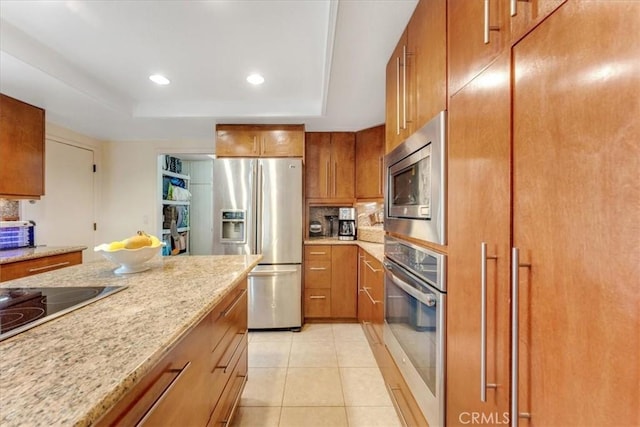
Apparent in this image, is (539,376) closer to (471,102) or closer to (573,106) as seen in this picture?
(573,106)

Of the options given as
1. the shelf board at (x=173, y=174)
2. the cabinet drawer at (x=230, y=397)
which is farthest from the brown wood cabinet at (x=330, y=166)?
the shelf board at (x=173, y=174)

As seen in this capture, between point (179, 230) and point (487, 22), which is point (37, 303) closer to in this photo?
point (487, 22)

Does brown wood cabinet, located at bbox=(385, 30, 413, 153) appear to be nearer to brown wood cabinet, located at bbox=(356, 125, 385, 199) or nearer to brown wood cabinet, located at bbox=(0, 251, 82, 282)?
brown wood cabinet, located at bbox=(356, 125, 385, 199)

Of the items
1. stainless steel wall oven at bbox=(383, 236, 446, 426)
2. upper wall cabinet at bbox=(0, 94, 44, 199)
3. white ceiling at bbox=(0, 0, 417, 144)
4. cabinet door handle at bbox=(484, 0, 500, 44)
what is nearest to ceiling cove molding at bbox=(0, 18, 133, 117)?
white ceiling at bbox=(0, 0, 417, 144)

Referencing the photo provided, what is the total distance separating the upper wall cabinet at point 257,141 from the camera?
123 inches

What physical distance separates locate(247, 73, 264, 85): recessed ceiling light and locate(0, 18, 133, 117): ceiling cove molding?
52.6 inches

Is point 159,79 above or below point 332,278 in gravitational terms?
above

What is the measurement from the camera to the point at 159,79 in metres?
2.40

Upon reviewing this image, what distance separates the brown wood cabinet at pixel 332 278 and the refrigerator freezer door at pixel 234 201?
2.23 ft

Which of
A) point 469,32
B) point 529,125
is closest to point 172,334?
point 529,125

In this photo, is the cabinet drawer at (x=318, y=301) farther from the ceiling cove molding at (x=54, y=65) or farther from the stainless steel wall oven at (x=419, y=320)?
the ceiling cove molding at (x=54, y=65)

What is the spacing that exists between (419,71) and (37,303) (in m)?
1.80

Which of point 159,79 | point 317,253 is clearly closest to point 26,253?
point 159,79

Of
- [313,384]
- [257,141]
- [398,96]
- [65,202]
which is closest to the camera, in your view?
[398,96]
